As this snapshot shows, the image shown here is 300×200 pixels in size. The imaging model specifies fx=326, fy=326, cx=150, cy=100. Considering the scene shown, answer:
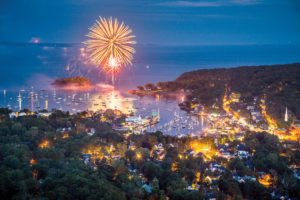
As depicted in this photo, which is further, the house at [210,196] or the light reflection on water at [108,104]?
the light reflection on water at [108,104]

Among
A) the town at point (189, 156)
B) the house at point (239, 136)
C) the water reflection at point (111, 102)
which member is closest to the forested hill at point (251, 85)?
the town at point (189, 156)

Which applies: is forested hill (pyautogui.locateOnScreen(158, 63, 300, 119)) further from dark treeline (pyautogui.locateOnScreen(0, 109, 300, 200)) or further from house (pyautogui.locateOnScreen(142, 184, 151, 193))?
house (pyautogui.locateOnScreen(142, 184, 151, 193))

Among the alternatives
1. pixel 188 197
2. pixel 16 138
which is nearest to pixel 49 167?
pixel 16 138

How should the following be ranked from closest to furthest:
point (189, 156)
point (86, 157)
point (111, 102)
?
point (86, 157), point (189, 156), point (111, 102)

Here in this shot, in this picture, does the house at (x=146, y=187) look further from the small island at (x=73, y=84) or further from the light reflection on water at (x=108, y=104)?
the small island at (x=73, y=84)

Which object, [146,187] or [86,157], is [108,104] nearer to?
[86,157]

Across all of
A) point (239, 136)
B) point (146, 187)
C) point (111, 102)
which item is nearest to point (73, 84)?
point (111, 102)
